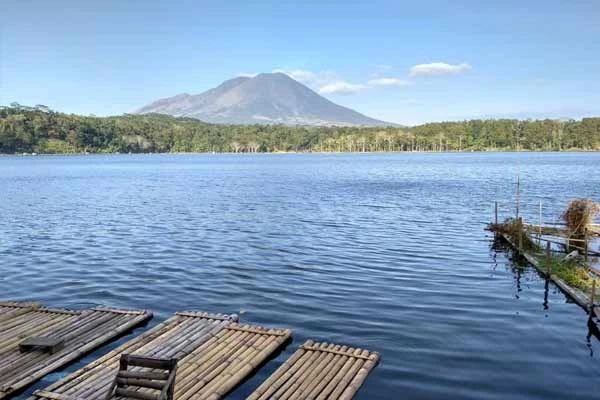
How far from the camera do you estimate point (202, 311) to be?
55.6 ft

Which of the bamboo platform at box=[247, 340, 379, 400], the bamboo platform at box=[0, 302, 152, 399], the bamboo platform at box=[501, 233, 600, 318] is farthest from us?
the bamboo platform at box=[501, 233, 600, 318]

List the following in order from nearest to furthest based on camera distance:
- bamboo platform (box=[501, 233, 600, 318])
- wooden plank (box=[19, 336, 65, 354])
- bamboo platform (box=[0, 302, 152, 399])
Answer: bamboo platform (box=[0, 302, 152, 399])
wooden plank (box=[19, 336, 65, 354])
bamboo platform (box=[501, 233, 600, 318])

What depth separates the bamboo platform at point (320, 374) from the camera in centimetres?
1058

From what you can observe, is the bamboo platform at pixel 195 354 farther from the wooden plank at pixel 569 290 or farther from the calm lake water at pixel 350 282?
the wooden plank at pixel 569 290

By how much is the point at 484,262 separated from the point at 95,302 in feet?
54.7

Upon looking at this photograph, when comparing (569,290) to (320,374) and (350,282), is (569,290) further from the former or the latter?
(320,374)

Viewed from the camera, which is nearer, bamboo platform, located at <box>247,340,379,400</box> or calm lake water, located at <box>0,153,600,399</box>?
bamboo platform, located at <box>247,340,379,400</box>

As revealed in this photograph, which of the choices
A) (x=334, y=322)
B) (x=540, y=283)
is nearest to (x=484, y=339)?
(x=334, y=322)

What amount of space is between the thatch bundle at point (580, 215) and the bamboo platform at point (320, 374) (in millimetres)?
18956

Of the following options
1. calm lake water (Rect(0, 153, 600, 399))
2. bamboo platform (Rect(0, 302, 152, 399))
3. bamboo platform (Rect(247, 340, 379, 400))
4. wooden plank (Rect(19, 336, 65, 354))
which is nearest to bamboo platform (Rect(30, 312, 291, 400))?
calm lake water (Rect(0, 153, 600, 399))

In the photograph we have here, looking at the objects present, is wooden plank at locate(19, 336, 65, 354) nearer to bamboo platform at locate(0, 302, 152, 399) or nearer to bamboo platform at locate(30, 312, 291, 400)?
bamboo platform at locate(0, 302, 152, 399)

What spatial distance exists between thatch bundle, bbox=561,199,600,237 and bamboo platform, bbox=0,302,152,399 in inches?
859

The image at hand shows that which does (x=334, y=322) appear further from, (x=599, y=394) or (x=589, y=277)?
(x=589, y=277)

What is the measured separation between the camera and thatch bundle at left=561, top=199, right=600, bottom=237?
86.7 feet
